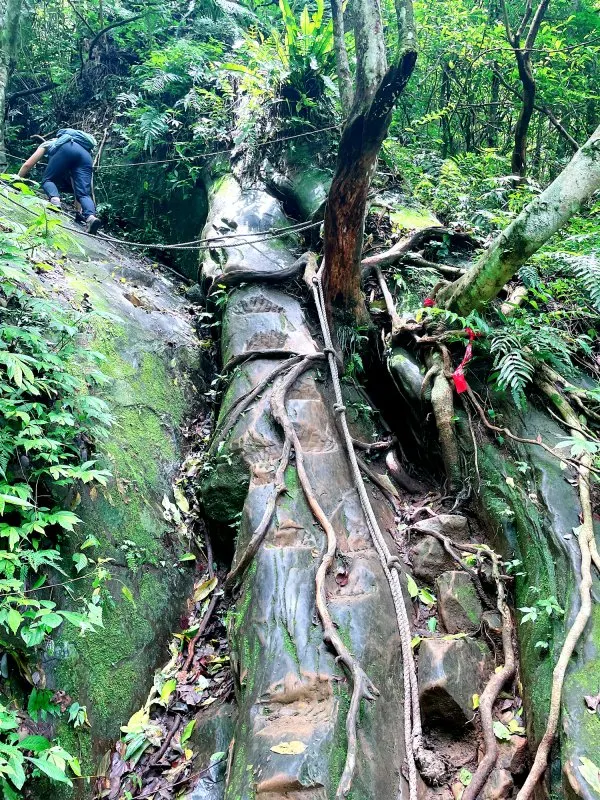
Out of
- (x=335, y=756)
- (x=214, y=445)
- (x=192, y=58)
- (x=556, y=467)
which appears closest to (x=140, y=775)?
(x=335, y=756)

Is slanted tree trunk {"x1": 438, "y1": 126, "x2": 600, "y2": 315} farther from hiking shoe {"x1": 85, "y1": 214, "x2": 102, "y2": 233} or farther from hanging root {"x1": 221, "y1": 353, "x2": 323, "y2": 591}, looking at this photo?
hiking shoe {"x1": 85, "y1": 214, "x2": 102, "y2": 233}

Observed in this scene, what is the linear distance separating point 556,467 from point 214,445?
2.62 meters

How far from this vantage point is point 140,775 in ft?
9.06

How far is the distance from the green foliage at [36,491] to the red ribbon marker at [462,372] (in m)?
2.61

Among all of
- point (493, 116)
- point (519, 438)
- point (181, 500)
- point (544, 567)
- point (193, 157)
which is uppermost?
point (493, 116)

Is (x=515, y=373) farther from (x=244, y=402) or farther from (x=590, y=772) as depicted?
(x=590, y=772)

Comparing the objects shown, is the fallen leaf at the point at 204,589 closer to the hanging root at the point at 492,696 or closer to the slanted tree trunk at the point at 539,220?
the hanging root at the point at 492,696

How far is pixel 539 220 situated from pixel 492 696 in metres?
2.96

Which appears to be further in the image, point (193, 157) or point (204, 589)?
point (193, 157)

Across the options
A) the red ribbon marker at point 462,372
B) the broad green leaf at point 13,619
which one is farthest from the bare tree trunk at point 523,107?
the broad green leaf at point 13,619

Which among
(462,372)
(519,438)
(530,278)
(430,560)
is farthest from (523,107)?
(430,560)

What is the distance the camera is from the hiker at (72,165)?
6891 mm

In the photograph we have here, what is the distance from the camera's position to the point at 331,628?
2.81 m

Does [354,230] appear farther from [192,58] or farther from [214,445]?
[192,58]
